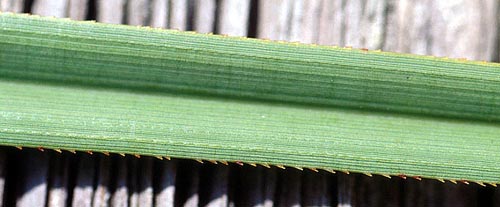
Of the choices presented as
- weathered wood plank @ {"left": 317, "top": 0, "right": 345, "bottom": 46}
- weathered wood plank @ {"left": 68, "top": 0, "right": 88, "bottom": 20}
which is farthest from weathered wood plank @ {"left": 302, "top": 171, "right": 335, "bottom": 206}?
weathered wood plank @ {"left": 68, "top": 0, "right": 88, "bottom": 20}

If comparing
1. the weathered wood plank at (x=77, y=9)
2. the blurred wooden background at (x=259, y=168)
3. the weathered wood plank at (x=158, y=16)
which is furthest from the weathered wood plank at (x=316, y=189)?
the weathered wood plank at (x=77, y=9)

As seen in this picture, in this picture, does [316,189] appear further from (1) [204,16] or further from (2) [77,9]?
(2) [77,9]

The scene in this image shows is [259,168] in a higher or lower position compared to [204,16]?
lower

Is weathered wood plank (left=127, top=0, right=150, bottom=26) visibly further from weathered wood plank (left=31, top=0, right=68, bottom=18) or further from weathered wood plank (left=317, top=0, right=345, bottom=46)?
weathered wood plank (left=317, top=0, right=345, bottom=46)

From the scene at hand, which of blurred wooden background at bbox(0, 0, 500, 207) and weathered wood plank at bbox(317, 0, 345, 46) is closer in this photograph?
blurred wooden background at bbox(0, 0, 500, 207)

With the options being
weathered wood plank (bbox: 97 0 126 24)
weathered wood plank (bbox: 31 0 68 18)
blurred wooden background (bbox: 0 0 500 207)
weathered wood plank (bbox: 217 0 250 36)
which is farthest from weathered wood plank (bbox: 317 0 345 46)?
weathered wood plank (bbox: 31 0 68 18)

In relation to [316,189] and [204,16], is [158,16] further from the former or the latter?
[316,189]

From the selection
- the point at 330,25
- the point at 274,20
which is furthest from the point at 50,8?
the point at 330,25

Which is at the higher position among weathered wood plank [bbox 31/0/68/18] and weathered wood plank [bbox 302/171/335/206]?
weathered wood plank [bbox 31/0/68/18]
